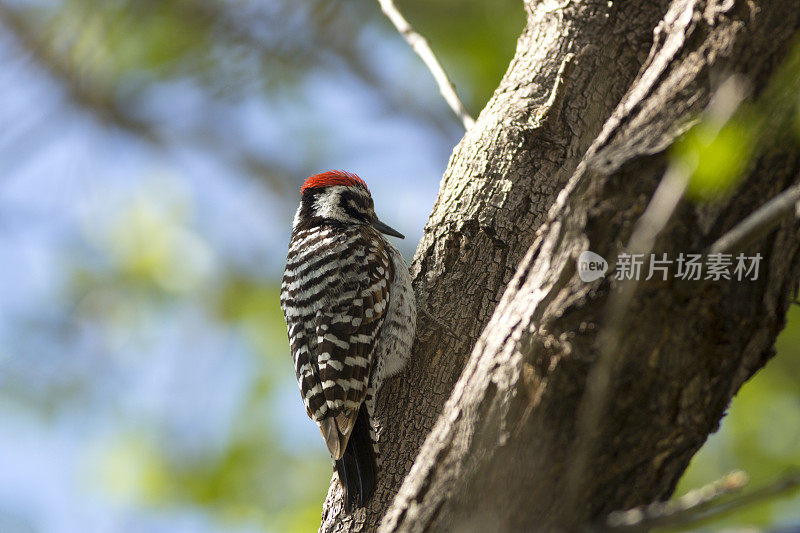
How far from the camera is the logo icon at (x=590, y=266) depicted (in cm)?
169

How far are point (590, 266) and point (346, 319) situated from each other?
2.14 meters

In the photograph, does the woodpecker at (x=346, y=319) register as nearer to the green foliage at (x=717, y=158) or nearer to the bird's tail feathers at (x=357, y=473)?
the bird's tail feathers at (x=357, y=473)

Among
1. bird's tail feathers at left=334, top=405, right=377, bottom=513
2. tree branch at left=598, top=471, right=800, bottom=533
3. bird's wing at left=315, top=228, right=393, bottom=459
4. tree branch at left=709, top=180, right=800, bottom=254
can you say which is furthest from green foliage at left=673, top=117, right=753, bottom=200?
bird's wing at left=315, top=228, right=393, bottom=459

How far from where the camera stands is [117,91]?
6.90 meters

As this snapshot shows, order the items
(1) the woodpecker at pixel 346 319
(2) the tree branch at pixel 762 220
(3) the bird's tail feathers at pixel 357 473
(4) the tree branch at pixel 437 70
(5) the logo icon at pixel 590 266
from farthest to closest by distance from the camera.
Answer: (4) the tree branch at pixel 437 70 < (1) the woodpecker at pixel 346 319 < (3) the bird's tail feathers at pixel 357 473 < (5) the logo icon at pixel 590 266 < (2) the tree branch at pixel 762 220

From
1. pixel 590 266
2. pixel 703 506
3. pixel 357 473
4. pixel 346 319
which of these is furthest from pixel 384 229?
pixel 703 506

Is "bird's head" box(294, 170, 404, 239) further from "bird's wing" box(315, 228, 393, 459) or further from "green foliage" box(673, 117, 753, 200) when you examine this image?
"green foliage" box(673, 117, 753, 200)

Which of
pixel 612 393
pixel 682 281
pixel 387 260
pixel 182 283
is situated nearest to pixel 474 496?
pixel 612 393

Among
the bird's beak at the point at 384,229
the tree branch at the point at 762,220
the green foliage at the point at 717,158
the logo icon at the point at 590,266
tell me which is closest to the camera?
the tree branch at the point at 762,220

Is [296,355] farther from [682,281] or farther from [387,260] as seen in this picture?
[682,281]

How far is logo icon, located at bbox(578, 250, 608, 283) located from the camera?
1686 mm

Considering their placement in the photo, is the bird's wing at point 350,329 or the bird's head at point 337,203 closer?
the bird's wing at point 350,329

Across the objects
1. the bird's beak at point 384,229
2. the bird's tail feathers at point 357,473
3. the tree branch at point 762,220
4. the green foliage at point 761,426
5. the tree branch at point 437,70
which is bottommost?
the tree branch at point 762,220

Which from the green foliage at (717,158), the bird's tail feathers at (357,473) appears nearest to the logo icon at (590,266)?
the green foliage at (717,158)
